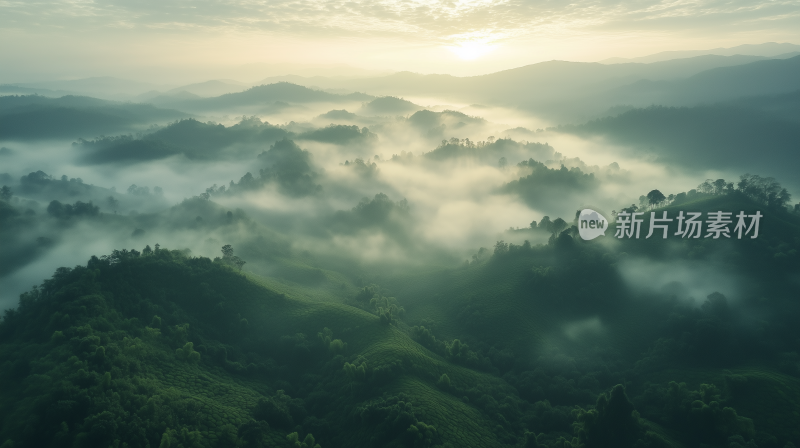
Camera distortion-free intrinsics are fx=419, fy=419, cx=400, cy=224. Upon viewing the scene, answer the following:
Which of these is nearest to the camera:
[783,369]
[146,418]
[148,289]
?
[146,418]

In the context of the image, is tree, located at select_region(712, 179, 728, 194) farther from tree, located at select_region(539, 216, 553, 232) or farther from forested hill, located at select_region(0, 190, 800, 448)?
tree, located at select_region(539, 216, 553, 232)

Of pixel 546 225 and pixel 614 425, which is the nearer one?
pixel 614 425

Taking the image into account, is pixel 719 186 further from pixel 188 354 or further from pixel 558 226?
pixel 188 354

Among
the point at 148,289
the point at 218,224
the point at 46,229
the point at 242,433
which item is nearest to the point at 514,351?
the point at 242,433

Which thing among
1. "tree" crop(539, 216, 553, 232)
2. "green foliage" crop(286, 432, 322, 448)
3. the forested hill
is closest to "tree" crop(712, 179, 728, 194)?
the forested hill

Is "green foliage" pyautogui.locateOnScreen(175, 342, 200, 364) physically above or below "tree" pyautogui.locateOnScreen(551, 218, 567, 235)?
below

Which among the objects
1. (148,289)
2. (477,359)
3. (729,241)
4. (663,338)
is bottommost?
(477,359)

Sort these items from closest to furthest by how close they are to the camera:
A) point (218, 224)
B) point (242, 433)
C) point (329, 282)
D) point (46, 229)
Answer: point (242, 433) → point (329, 282) → point (46, 229) → point (218, 224)

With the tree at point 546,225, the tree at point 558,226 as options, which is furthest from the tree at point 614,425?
the tree at point 546,225

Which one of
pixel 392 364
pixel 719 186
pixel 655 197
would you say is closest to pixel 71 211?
pixel 392 364

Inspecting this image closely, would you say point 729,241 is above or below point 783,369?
above

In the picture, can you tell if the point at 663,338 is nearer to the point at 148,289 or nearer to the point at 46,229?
the point at 148,289
